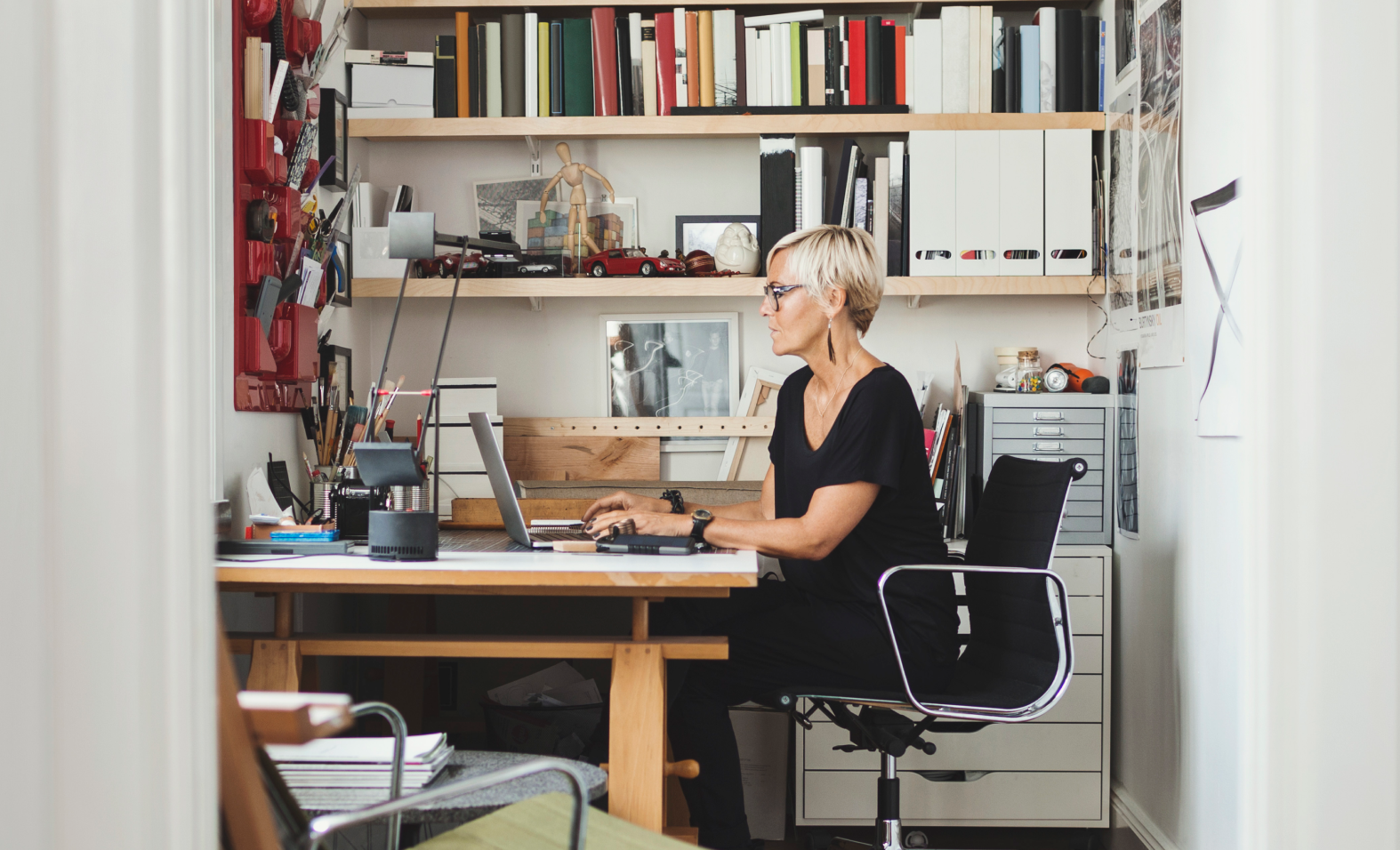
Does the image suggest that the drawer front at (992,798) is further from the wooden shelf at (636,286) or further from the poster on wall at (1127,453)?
the wooden shelf at (636,286)

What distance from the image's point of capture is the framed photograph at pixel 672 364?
10.4ft

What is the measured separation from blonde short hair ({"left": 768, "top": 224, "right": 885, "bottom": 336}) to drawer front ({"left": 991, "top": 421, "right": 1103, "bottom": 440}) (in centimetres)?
69

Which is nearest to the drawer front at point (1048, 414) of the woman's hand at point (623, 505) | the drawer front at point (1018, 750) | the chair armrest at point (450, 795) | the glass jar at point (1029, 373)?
the glass jar at point (1029, 373)

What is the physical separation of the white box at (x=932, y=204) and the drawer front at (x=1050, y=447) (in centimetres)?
51

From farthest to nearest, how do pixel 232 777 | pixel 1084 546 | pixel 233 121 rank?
pixel 1084 546
pixel 233 121
pixel 232 777

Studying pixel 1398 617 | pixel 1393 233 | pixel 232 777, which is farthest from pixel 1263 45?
pixel 232 777

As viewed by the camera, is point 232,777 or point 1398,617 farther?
point 232,777

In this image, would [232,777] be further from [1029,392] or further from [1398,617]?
[1029,392]

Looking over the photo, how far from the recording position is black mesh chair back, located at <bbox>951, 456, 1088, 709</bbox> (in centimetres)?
202

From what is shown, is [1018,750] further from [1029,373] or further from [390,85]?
[390,85]

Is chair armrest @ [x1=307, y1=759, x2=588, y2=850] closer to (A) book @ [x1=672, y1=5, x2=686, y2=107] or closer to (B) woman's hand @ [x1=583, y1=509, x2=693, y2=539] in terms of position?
(B) woman's hand @ [x1=583, y1=509, x2=693, y2=539]

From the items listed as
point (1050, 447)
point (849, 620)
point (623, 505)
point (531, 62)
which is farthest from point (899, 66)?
point (849, 620)

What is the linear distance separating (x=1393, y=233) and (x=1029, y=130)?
236 cm

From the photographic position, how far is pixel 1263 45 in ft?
2.19
